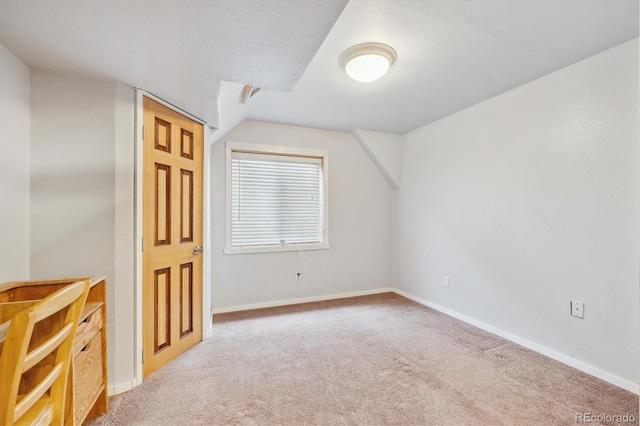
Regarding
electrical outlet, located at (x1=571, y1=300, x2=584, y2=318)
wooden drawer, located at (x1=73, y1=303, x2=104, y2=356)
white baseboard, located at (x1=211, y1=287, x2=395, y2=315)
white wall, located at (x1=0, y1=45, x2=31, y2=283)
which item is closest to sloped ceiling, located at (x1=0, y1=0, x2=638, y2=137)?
white wall, located at (x1=0, y1=45, x2=31, y2=283)

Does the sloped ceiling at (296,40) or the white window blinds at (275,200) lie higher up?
the sloped ceiling at (296,40)

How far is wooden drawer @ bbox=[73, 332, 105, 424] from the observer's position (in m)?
1.35

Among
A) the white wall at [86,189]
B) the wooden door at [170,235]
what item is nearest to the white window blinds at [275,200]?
the wooden door at [170,235]

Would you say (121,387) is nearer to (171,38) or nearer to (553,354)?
(171,38)

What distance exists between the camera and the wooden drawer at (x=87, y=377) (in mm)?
1352

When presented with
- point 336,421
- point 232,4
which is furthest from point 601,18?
point 336,421

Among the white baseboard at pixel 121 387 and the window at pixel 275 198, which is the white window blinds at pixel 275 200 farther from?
the white baseboard at pixel 121 387

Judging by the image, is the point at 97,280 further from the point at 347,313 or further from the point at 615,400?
the point at 615,400

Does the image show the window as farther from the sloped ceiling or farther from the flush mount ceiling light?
the flush mount ceiling light

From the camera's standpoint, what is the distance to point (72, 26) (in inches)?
51.3

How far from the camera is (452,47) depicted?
192 centimetres

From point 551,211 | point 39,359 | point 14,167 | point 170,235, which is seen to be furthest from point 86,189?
point 551,211

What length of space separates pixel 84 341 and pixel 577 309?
3.28 meters

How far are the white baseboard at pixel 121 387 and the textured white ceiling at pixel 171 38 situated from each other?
2.03 m
